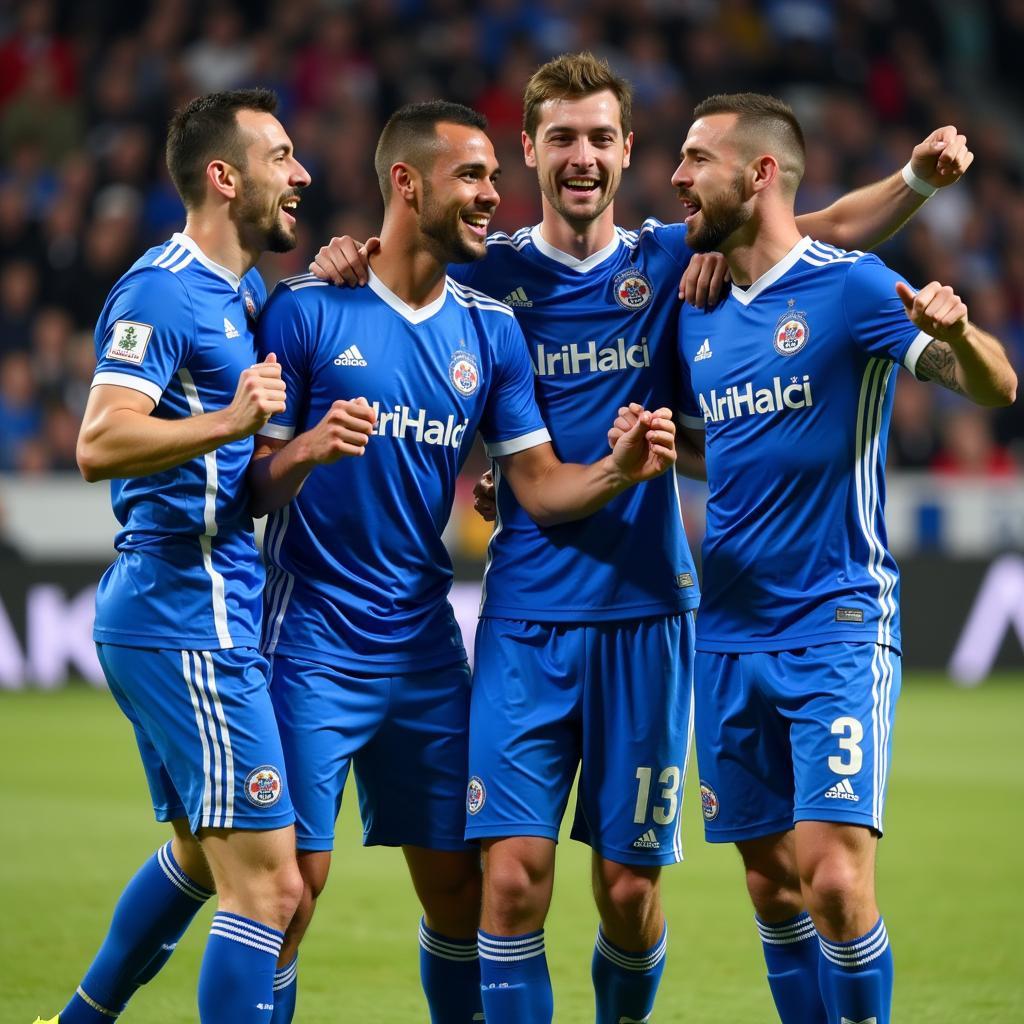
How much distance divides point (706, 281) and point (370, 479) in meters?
1.08

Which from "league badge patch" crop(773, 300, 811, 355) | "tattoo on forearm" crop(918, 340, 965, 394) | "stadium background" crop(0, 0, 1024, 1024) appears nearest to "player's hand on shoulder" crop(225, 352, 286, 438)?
"league badge patch" crop(773, 300, 811, 355)

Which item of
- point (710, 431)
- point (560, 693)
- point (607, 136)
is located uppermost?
point (607, 136)

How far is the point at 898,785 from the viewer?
367 inches

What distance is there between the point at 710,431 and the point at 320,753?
53.7 inches

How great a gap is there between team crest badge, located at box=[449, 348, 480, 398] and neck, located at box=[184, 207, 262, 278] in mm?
611

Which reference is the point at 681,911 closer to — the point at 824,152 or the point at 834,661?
the point at 834,661

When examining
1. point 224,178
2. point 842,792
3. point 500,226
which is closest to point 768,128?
point 224,178

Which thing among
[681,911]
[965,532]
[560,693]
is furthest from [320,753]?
[965,532]

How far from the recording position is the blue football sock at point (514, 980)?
4355mm

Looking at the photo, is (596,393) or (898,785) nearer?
(596,393)

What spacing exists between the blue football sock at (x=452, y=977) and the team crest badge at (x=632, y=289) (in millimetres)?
1800

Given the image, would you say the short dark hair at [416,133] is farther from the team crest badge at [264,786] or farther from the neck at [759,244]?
the team crest badge at [264,786]

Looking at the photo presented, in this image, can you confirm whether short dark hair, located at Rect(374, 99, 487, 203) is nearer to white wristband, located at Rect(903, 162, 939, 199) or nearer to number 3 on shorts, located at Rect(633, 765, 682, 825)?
white wristband, located at Rect(903, 162, 939, 199)

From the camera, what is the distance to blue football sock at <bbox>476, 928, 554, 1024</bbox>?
14.3ft
